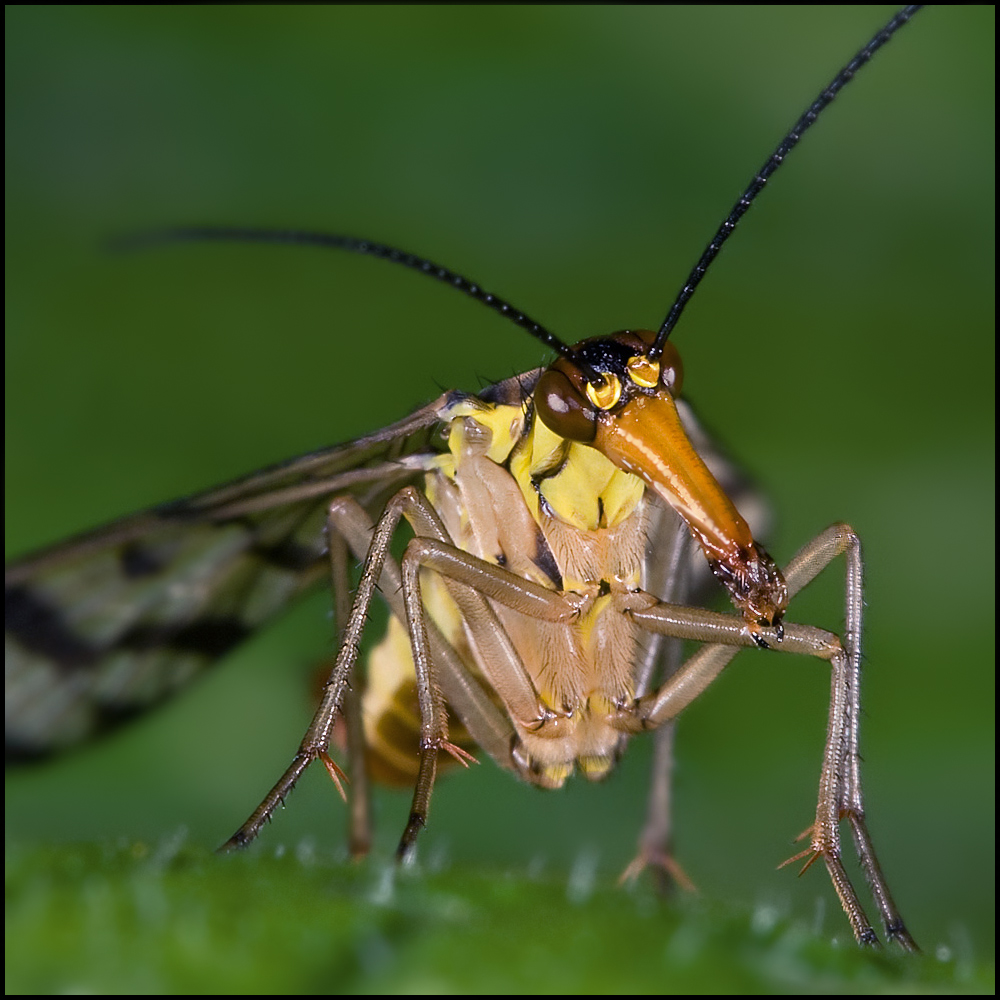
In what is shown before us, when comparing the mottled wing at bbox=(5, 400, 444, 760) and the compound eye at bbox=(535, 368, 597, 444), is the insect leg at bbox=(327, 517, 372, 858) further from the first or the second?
the compound eye at bbox=(535, 368, 597, 444)

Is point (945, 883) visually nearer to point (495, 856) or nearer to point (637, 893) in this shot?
point (495, 856)

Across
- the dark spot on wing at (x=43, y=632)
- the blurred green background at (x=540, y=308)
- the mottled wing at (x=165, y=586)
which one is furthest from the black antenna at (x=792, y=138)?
the dark spot on wing at (x=43, y=632)

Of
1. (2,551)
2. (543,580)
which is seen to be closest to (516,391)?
(543,580)

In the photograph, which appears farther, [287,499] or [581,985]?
[287,499]

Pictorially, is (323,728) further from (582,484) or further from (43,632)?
(43,632)

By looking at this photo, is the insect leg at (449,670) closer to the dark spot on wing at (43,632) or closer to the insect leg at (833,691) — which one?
the insect leg at (833,691)

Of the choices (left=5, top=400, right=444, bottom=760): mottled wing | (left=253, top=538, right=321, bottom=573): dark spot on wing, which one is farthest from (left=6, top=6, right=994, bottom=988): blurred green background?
(left=253, top=538, right=321, bottom=573): dark spot on wing

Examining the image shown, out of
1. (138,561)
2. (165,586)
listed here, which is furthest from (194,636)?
(138,561)
